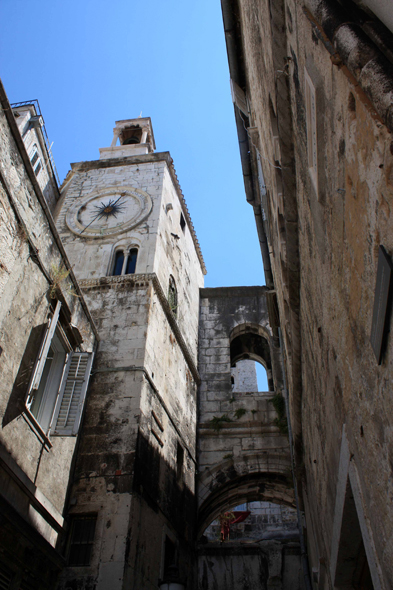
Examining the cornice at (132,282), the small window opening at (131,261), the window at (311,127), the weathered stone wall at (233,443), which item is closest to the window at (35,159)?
the small window opening at (131,261)

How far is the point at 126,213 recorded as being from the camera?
513 inches

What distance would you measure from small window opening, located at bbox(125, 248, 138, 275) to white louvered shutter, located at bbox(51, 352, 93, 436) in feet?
13.8

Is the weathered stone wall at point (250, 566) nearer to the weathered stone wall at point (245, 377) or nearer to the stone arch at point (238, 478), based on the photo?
the stone arch at point (238, 478)

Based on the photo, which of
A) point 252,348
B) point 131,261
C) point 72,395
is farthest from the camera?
point 252,348

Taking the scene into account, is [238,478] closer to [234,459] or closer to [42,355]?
[234,459]

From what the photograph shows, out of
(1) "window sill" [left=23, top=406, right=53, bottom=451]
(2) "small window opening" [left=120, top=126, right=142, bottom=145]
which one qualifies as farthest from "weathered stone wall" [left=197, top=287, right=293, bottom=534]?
(2) "small window opening" [left=120, top=126, right=142, bottom=145]

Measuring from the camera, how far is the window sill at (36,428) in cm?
595

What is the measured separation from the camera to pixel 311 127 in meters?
2.98

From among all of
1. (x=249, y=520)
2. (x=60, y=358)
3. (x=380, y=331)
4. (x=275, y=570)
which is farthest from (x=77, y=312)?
(x=249, y=520)

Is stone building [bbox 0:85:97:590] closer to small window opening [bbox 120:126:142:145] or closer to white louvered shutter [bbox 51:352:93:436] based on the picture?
white louvered shutter [bbox 51:352:93:436]

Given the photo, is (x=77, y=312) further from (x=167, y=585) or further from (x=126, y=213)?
(x=126, y=213)

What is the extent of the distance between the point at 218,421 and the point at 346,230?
10.5 meters

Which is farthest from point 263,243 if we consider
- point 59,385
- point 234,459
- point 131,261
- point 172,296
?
point 59,385

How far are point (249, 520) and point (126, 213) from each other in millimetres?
12143
